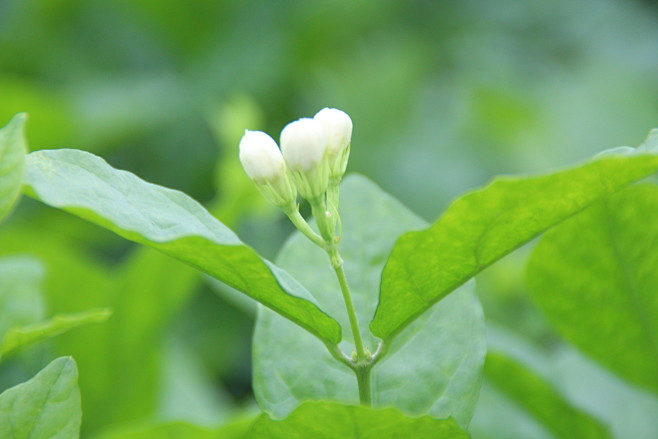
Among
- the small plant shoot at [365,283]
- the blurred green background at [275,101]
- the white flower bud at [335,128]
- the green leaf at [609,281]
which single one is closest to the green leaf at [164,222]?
the small plant shoot at [365,283]

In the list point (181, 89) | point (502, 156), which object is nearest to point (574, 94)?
point (502, 156)

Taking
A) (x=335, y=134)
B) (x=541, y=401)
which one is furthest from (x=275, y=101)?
(x=335, y=134)

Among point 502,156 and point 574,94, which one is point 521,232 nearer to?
point 502,156

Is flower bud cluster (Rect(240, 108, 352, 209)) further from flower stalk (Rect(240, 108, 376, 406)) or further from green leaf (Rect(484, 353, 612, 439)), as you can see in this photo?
green leaf (Rect(484, 353, 612, 439))

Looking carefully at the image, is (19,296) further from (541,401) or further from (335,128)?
(541,401)

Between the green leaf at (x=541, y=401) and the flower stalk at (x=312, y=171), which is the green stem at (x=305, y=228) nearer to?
the flower stalk at (x=312, y=171)

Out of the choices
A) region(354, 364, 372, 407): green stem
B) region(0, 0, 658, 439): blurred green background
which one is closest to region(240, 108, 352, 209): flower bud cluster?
Answer: region(354, 364, 372, 407): green stem
